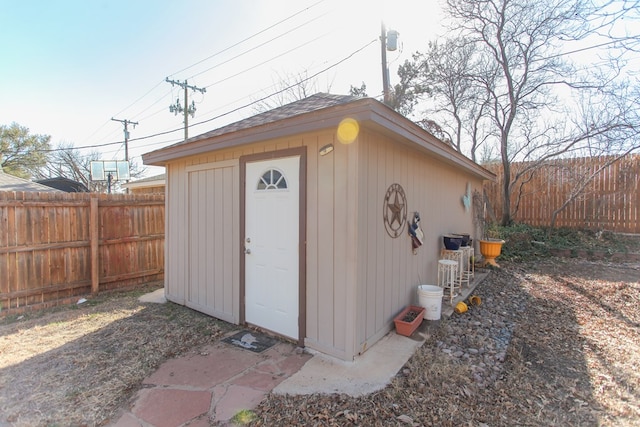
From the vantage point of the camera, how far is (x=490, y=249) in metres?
6.55

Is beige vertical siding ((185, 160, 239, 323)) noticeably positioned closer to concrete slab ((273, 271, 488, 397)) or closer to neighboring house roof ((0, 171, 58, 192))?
concrete slab ((273, 271, 488, 397))

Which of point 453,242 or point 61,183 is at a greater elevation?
point 61,183

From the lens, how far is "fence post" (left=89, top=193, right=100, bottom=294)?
16.4 ft

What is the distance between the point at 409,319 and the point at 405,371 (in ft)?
3.23

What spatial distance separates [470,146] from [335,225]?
1060cm

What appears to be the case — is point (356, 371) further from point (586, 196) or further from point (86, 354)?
point (586, 196)

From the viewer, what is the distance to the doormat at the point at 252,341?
3090mm

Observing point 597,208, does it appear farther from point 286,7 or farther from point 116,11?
point 116,11

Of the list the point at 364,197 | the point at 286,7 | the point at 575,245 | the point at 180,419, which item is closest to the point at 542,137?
the point at 575,245

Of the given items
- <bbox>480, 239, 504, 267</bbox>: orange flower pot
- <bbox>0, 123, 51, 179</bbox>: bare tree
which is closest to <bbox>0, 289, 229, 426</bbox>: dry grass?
<bbox>480, 239, 504, 267</bbox>: orange flower pot

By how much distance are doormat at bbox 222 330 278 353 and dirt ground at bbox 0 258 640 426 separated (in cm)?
24

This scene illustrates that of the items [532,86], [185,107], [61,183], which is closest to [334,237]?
[532,86]

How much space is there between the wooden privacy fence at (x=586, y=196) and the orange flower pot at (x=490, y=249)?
3.65 meters

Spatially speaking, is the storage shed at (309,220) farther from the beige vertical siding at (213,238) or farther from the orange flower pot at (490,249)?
the orange flower pot at (490,249)
